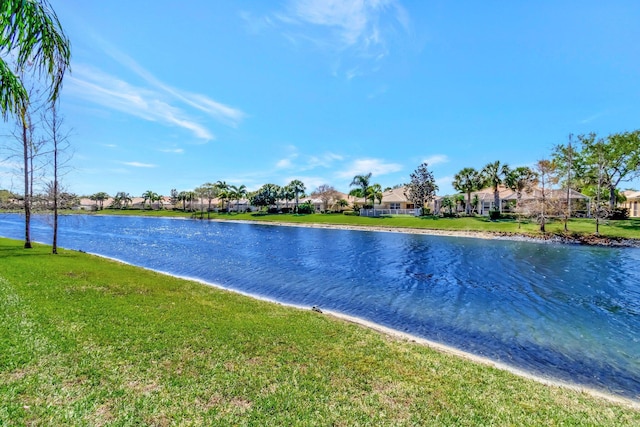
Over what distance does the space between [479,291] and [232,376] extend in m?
15.1

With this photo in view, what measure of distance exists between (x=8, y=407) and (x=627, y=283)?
2667cm

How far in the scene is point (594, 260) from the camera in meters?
26.0

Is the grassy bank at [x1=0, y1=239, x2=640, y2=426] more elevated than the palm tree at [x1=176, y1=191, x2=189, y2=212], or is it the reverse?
the palm tree at [x1=176, y1=191, x2=189, y2=212]

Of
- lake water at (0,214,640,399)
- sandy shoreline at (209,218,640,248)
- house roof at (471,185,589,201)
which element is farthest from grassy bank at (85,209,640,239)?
lake water at (0,214,640,399)

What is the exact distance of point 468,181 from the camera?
6356cm

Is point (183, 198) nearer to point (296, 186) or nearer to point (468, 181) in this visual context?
point (296, 186)

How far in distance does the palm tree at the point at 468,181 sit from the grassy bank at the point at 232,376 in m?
62.6

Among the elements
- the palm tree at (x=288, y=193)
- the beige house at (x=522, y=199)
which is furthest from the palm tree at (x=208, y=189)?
the beige house at (x=522, y=199)

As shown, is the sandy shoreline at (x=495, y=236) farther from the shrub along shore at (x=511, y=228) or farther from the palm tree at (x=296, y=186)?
the palm tree at (x=296, y=186)

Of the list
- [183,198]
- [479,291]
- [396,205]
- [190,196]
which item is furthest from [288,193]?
[479,291]

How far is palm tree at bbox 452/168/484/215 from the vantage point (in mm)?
63531

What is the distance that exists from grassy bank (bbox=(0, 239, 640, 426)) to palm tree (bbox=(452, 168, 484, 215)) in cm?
6265

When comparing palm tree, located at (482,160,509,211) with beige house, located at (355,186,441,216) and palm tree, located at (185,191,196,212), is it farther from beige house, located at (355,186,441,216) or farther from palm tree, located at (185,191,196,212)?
palm tree, located at (185,191,196,212)

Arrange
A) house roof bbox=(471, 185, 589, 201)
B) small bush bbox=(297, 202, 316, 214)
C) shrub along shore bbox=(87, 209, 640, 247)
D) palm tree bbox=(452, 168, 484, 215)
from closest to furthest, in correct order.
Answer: shrub along shore bbox=(87, 209, 640, 247) → house roof bbox=(471, 185, 589, 201) → palm tree bbox=(452, 168, 484, 215) → small bush bbox=(297, 202, 316, 214)
